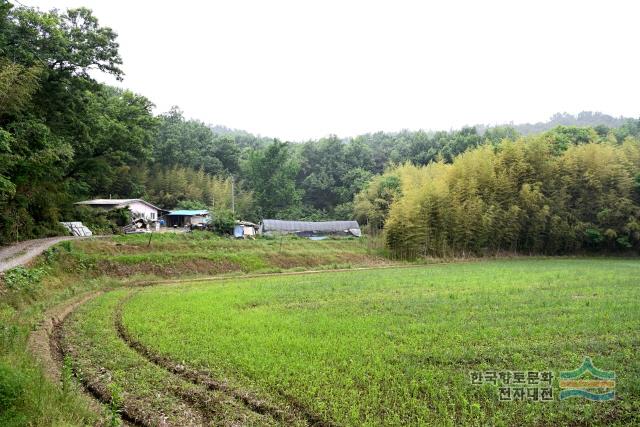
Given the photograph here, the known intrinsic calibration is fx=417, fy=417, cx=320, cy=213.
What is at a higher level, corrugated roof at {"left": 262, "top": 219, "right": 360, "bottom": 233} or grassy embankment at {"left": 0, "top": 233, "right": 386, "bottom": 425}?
corrugated roof at {"left": 262, "top": 219, "right": 360, "bottom": 233}

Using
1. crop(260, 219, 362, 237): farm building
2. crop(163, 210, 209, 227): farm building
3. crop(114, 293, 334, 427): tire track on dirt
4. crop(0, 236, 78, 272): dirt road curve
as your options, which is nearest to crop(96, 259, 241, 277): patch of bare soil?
crop(0, 236, 78, 272): dirt road curve

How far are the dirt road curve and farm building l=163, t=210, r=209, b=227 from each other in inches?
770

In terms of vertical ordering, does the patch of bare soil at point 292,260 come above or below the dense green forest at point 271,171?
below

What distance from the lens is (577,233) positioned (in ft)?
107

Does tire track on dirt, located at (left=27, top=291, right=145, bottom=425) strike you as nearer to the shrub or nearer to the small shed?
the shrub

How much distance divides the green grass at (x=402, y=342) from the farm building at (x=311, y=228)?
2713cm

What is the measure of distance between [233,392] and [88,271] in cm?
1483

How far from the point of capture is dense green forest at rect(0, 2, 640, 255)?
1841 cm

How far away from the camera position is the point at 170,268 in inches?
A: 830

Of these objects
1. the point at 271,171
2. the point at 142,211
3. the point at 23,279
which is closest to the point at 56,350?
the point at 23,279

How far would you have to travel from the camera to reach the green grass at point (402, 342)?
5.50 metres

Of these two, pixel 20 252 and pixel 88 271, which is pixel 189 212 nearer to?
pixel 88 271

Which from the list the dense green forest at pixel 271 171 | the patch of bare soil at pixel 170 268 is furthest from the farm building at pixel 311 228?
the patch of bare soil at pixel 170 268

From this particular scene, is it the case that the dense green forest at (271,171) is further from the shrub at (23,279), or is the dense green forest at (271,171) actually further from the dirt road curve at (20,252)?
the shrub at (23,279)
